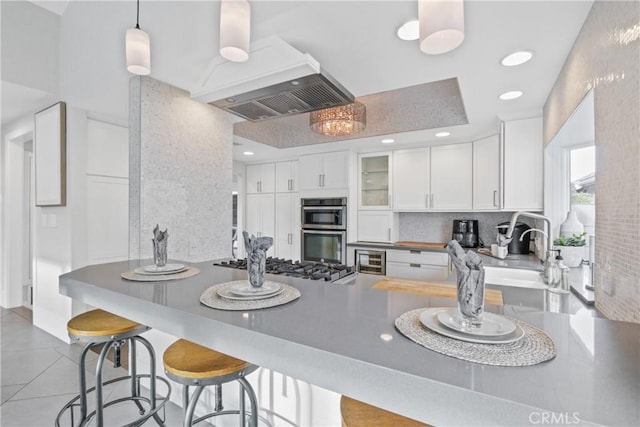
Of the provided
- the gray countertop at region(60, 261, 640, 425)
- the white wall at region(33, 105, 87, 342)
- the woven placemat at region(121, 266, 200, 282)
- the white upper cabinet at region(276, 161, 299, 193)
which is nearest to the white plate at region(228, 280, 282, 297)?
the gray countertop at region(60, 261, 640, 425)

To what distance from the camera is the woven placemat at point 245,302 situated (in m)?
0.98

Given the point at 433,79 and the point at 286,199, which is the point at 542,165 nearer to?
the point at 433,79

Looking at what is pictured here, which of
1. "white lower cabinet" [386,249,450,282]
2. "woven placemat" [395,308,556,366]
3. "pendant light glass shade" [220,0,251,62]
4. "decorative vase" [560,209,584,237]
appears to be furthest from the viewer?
"white lower cabinet" [386,249,450,282]

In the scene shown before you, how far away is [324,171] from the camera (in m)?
4.16

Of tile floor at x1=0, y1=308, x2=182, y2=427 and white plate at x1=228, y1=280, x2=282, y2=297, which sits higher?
white plate at x1=228, y1=280, x2=282, y2=297

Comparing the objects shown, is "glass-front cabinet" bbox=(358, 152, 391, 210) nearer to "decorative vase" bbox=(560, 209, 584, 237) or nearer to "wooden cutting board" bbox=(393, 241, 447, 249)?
"wooden cutting board" bbox=(393, 241, 447, 249)

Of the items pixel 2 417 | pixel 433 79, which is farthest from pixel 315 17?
pixel 2 417

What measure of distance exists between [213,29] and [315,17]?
2.01 feet

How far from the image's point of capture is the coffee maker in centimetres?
360

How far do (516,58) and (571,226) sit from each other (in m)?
1.41

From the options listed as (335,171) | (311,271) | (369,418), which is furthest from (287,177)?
(369,418)

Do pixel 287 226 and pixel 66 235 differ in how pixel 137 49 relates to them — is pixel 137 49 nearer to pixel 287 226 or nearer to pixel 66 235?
pixel 66 235

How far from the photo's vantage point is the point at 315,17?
1.41 m

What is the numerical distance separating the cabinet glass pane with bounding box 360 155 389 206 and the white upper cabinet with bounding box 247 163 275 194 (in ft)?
4.91
